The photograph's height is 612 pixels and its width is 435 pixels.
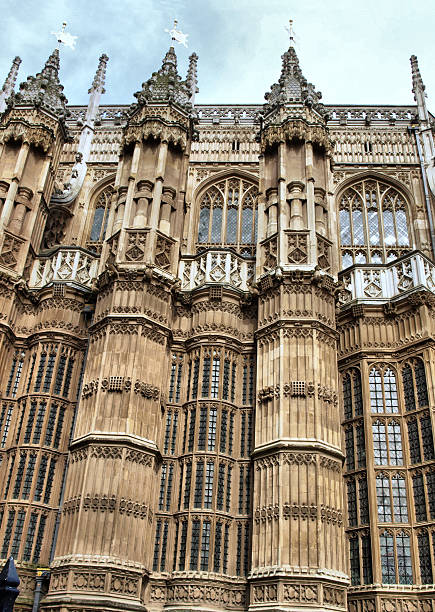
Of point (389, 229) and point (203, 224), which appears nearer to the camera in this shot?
point (389, 229)

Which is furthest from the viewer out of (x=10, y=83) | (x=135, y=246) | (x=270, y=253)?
(x=10, y=83)

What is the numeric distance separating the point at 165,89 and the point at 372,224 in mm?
9925

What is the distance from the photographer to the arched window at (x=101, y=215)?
89.8 ft

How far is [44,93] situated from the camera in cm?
2575

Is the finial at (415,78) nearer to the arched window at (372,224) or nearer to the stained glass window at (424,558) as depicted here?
the arched window at (372,224)

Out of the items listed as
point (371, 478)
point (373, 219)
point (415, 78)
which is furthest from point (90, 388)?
point (415, 78)

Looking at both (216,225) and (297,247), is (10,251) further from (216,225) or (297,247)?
(297,247)

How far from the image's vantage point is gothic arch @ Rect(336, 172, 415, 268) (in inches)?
1031

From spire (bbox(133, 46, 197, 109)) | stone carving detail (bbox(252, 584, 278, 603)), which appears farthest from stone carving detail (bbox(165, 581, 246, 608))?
spire (bbox(133, 46, 197, 109))

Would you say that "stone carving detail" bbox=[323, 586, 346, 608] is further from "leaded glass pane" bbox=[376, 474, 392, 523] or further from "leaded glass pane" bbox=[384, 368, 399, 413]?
"leaded glass pane" bbox=[384, 368, 399, 413]

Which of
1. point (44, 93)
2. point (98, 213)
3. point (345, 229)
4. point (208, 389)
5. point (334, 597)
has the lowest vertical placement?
point (334, 597)

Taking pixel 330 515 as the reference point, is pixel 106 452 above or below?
above

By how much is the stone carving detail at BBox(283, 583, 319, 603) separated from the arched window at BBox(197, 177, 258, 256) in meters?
13.7

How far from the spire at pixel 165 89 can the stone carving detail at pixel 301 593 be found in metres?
17.2
